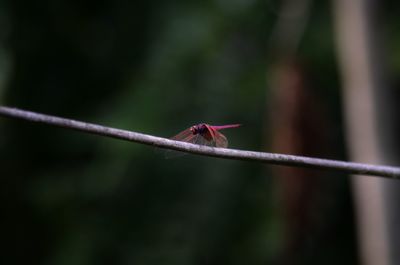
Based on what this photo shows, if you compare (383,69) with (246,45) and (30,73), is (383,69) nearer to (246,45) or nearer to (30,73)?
(246,45)

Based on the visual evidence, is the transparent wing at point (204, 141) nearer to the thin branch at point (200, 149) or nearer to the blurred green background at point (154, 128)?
the thin branch at point (200, 149)

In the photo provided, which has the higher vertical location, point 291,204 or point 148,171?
point 148,171

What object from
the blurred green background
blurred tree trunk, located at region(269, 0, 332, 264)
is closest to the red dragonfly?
blurred tree trunk, located at region(269, 0, 332, 264)

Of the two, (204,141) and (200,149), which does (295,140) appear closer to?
(204,141)

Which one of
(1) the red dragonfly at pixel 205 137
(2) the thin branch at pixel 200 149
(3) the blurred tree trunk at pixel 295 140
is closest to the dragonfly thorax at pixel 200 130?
(1) the red dragonfly at pixel 205 137

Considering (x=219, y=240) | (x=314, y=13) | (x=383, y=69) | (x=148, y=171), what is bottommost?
(x=219, y=240)

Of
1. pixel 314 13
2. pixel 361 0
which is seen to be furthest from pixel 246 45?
pixel 361 0
